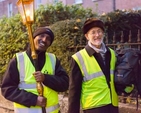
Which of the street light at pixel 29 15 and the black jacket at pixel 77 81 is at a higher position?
the street light at pixel 29 15

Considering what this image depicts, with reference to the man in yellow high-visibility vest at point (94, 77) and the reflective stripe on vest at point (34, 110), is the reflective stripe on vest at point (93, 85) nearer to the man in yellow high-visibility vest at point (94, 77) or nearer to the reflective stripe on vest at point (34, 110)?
the man in yellow high-visibility vest at point (94, 77)

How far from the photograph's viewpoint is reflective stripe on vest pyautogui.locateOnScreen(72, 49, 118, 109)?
3961mm

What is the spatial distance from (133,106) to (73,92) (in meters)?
1.79

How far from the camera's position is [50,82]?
403cm

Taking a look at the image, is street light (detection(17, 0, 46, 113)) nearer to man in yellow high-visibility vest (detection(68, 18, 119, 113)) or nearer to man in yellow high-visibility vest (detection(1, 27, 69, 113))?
man in yellow high-visibility vest (detection(1, 27, 69, 113))

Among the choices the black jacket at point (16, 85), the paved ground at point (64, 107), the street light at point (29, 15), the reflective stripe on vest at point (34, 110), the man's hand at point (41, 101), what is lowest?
the paved ground at point (64, 107)

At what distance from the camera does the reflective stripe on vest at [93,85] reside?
13.0 feet

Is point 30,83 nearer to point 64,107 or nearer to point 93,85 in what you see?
point 93,85

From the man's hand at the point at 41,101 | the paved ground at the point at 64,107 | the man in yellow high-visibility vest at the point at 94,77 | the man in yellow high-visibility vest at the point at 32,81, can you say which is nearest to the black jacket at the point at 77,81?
the man in yellow high-visibility vest at the point at 94,77

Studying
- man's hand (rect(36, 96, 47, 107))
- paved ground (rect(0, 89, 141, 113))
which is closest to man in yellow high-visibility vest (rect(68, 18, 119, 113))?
man's hand (rect(36, 96, 47, 107))

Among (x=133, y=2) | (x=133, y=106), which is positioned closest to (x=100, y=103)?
(x=133, y=106)

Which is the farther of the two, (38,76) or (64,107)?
(64,107)

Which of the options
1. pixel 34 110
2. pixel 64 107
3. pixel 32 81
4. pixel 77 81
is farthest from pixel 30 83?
pixel 64 107

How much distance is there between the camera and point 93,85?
3977 mm
